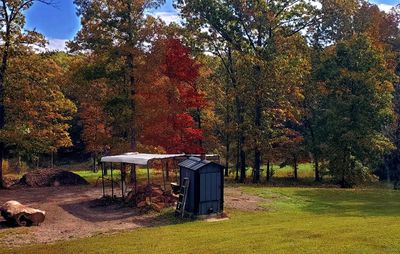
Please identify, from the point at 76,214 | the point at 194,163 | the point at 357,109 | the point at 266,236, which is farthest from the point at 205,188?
the point at 357,109

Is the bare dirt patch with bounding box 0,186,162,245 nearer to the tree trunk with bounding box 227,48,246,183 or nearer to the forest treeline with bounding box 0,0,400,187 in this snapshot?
the forest treeline with bounding box 0,0,400,187

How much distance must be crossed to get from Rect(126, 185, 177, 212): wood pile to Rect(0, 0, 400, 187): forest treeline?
7988mm

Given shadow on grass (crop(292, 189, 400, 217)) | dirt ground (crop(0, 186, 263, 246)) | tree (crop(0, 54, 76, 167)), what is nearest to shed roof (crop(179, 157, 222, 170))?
dirt ground (crop(0, 186, 263, 246))

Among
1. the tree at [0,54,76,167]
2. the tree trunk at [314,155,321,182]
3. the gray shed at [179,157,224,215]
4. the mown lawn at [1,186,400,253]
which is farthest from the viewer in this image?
the tree trunk at [314,155,321,182]

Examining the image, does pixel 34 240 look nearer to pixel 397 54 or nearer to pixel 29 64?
pixel 29 64

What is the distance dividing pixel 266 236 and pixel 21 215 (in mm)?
10915

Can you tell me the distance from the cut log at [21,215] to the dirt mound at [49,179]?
12865mm

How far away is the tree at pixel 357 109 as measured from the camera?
34281mm

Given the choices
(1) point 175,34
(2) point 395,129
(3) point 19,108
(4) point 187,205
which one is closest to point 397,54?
(2) point 395,129

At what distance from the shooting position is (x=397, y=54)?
4197 cm

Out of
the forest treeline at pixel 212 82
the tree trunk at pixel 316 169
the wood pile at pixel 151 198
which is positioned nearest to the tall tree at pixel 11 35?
the forest treeline at pixel 212 82

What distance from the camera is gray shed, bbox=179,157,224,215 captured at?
20.3m

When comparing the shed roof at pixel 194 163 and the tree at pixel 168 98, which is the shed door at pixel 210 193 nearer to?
the shed roof at pixel 194 163

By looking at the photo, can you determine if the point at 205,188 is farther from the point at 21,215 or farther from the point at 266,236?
the point at 21,215
